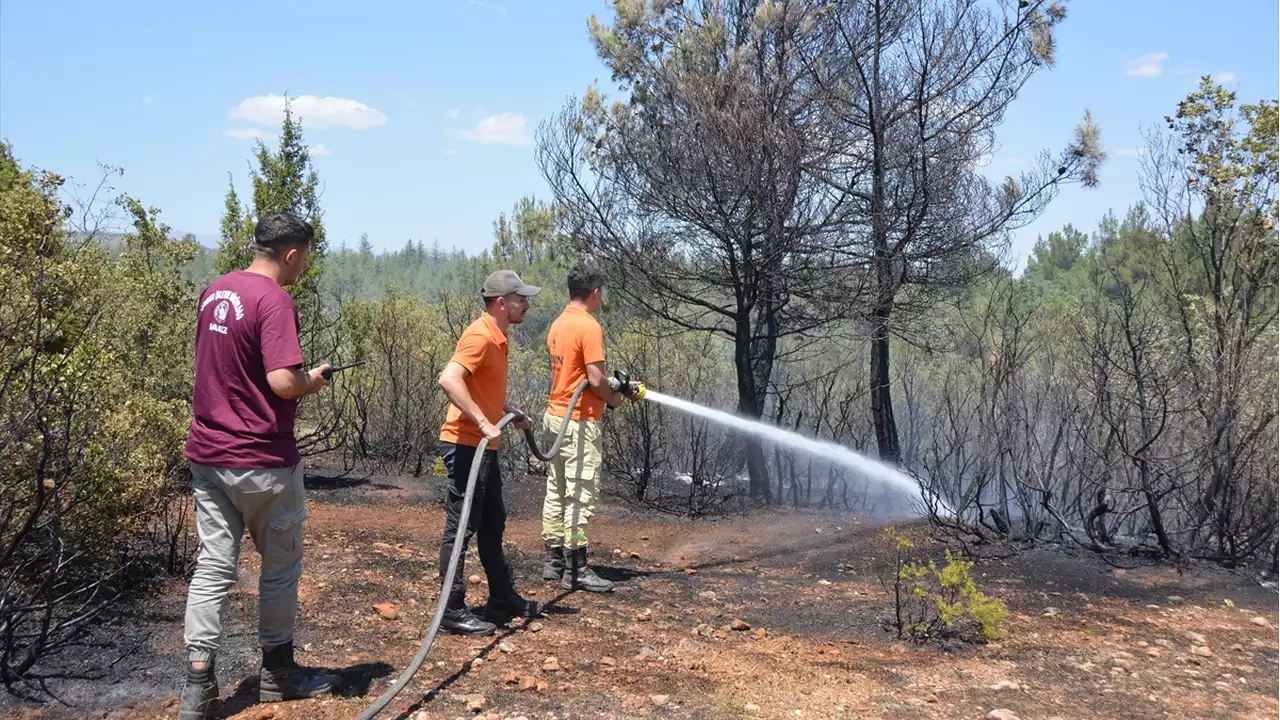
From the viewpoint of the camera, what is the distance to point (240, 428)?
10.4 ft

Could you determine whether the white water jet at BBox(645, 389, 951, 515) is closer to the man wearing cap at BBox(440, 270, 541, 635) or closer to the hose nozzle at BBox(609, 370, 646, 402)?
the hose nozzle at BBox(609, 370, 646, 402)

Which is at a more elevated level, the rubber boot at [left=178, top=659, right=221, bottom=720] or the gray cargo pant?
the gray cargo pant

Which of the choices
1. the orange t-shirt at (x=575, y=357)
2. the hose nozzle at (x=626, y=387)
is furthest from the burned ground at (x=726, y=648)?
the hose nozzle at (x=626, y=387)

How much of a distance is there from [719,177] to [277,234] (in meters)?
6.58

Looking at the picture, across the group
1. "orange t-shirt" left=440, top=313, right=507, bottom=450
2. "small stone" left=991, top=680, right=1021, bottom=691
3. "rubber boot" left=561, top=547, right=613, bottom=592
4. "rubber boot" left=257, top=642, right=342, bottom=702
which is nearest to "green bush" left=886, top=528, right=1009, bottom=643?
"small stone" left=991, top=680, right=1021, bottom=691

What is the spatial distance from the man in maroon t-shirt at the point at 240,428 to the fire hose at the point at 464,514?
2.00 ft

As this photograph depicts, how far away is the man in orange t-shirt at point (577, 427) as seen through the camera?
5250mm

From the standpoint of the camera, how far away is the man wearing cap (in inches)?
166

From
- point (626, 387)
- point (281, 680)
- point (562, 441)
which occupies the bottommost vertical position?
point (281, 680)

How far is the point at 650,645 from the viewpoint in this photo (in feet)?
14.7

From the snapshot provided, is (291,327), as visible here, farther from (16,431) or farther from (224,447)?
(16,431)

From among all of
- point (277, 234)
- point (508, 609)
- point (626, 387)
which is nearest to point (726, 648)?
point (508, 609)

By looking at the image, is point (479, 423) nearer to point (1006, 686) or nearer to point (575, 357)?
point (575, 357)

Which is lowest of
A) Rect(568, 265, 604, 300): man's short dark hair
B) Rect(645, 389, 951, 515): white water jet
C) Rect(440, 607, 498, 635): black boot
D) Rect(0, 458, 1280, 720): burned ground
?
Rect(0, 458, 1280, 720): burned ground
